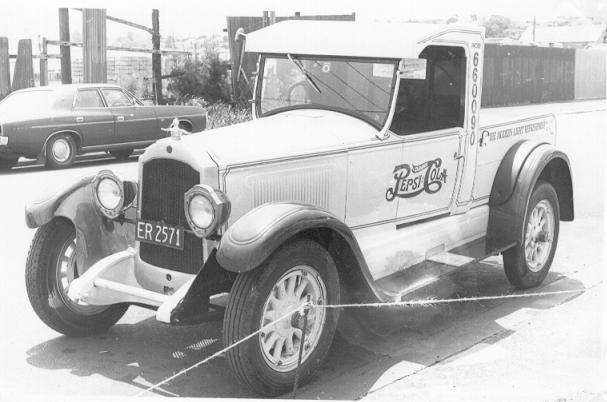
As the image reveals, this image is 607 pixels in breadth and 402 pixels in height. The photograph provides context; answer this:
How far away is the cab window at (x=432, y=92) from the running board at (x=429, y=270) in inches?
34.9

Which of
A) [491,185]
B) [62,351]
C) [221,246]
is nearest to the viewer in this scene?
[221,246]

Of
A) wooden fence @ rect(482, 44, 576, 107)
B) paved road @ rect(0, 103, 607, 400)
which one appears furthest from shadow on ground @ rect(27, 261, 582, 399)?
wooden fence @ rect(482, 44, 576, 107)

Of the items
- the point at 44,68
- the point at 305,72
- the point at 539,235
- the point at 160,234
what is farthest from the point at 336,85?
the point at 44,68

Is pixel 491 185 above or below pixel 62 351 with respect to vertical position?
above

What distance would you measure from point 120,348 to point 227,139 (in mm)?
1426

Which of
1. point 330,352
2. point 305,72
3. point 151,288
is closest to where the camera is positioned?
point 151,288

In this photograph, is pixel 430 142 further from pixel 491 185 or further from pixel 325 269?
pixel 325 269

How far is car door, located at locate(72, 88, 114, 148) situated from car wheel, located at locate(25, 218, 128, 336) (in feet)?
23.4

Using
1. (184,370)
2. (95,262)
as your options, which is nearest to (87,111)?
(95,262)

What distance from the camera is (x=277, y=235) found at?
374 cm

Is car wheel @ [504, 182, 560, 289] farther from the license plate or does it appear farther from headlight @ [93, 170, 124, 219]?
headlight @ [93, 170, 124, 219]

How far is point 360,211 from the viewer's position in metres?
4.75

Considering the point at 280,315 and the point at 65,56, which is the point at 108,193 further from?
the point at 65,56

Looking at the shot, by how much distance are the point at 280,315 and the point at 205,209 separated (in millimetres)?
663
